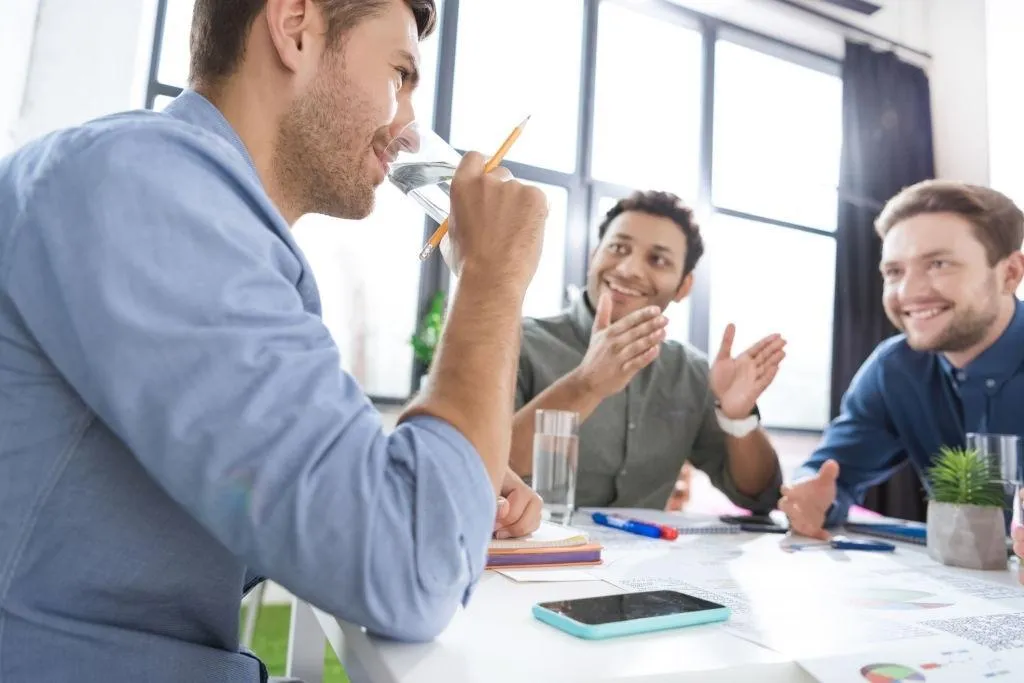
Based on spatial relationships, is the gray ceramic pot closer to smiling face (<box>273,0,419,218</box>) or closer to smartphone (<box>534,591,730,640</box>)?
smartphone (<box>534,591,730,640</box>)

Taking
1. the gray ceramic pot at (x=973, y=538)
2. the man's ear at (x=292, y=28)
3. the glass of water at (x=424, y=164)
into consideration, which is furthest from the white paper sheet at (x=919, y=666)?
the man's ear at (x=292, y=28)

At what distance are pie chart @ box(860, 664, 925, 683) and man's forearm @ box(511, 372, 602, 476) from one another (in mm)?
948

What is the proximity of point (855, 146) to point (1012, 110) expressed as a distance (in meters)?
0.83

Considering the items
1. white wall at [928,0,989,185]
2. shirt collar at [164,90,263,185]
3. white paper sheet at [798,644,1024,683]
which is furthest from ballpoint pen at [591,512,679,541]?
white wall at [928,0,989,185]

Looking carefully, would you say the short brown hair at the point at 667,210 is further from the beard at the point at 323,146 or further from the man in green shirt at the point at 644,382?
the beard at the point at 323,146

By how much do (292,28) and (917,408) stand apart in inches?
65.8

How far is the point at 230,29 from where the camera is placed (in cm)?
75

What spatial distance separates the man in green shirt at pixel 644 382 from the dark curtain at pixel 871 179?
259cm

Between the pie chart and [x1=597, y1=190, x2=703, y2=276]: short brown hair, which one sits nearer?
the pie chart

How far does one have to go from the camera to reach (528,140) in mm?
3838

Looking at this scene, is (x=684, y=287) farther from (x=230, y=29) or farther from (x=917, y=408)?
(x=230, y=29)

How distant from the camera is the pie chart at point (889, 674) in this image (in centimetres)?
49

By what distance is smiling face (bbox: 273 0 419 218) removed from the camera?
728 millimetres

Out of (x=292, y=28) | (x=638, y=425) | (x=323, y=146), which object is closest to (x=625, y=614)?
(x=323, y=146)
